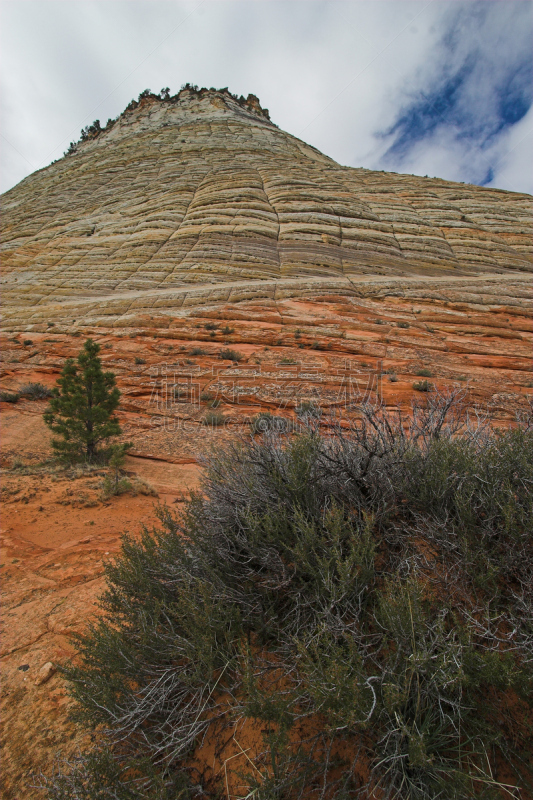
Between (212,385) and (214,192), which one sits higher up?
(214,192)

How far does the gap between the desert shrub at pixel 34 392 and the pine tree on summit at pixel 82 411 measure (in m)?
4.18

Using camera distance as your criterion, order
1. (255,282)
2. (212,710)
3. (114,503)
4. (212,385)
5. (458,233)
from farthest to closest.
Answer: (458,233) < (255,282) < (212,385) < (114,503) < (212,710)

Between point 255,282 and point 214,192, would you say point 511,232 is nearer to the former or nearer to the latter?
point 255,282

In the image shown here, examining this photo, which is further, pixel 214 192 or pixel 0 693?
pixel 214 192

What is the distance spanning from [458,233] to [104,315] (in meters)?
27.7

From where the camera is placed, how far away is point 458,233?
28.4 metres

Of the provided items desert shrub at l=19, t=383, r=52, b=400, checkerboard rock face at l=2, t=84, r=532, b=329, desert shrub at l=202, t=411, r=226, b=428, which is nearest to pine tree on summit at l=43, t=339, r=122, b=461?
desert shrub at l=202, t=411, r=226, b=428

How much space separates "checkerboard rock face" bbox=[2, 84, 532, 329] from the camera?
2133 centimetres

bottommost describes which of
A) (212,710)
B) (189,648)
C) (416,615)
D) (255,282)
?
(212,710)

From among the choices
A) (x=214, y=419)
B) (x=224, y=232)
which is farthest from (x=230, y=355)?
(x=224, y=232)

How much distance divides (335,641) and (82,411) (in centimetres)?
707

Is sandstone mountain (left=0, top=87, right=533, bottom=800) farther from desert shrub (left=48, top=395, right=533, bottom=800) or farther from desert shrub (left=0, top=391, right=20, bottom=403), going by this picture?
desert shrub (left=48, top=395, right=533, bottom=800)

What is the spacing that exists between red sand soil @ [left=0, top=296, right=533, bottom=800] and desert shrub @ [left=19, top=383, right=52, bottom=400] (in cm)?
33

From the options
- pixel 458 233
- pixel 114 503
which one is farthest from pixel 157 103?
pixel 114 503
